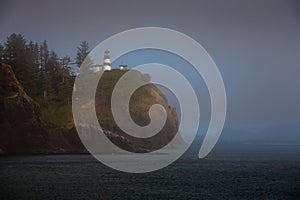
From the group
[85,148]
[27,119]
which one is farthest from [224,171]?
[27,119]

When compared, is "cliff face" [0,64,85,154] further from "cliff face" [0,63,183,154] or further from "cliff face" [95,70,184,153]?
"cliff face" [95,70,184,153]

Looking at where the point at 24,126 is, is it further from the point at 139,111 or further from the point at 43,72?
the point at 139,111

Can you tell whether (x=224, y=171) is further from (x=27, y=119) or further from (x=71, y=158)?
(x=27, y=119)

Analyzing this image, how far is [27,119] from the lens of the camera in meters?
18.3

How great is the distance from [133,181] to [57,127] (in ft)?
13.3

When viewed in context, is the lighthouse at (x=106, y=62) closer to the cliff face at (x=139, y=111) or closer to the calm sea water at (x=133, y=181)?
the cliff face at (x=139, y=111)

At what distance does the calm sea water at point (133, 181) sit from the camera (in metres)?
14.8

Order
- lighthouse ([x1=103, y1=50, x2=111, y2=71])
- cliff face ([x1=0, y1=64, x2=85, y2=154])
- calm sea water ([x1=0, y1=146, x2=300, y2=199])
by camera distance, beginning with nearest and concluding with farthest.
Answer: calm sea water ([x1=0, y1=146, x2=300, y2=199]), lighthouse ([x1=103, y1=50, x2=111, y2=71]), cliff face ([x1=0, y1=64, x2=85, y2=154])

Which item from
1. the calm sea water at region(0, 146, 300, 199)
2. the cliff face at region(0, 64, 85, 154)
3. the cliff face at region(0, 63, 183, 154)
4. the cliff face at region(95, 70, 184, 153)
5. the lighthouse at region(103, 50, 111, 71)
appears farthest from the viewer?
the cliff face at region(0, 64, 85, 154)

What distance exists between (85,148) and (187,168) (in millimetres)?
4624

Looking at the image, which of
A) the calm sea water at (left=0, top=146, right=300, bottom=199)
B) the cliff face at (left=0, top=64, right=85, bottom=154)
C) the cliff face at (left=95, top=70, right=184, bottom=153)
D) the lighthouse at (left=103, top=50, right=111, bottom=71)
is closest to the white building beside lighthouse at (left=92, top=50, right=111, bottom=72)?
the lighthouse at (left=103, top=50, right=111, bottom=71)

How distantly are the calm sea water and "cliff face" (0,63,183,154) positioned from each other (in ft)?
1.83

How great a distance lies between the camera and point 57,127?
1805 cm

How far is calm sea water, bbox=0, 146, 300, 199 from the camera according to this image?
583 inches
